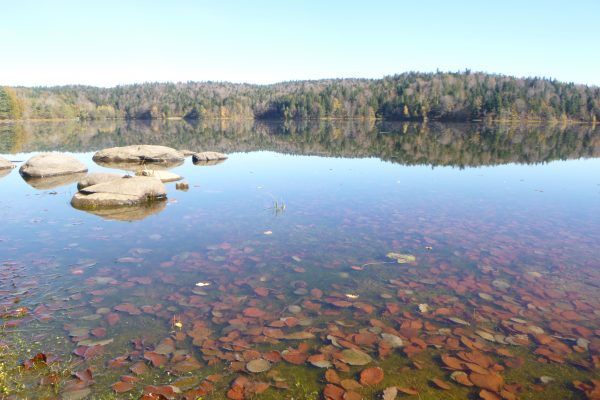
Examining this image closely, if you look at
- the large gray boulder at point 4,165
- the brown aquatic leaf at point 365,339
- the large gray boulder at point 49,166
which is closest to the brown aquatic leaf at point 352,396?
the brown aquatic leaf at point 365,339

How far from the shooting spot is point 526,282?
7.11m

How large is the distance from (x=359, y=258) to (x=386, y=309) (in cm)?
216

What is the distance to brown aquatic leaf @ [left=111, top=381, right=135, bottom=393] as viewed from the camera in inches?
165

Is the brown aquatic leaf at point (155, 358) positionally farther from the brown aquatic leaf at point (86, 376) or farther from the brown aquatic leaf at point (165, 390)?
the brown aquatic leaf at point (86, 376)

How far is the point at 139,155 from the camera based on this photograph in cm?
2511

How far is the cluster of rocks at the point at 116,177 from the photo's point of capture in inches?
492

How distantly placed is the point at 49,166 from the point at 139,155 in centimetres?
645

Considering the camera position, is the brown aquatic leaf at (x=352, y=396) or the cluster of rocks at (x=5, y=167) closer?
the brown aquatic leaf at (x=352, y=396)

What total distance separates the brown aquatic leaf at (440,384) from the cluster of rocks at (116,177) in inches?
369

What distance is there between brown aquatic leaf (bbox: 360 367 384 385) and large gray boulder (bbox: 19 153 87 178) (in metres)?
19.3

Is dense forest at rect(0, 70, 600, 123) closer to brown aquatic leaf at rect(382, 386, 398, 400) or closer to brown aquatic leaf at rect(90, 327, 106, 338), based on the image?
brown aquatic leaf at rect(382, 386, 398, 400)

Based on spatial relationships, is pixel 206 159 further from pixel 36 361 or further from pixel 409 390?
pixel 409 390

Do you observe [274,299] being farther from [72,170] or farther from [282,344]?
[72,170]

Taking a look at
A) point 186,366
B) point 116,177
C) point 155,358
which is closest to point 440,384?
point 186,366
